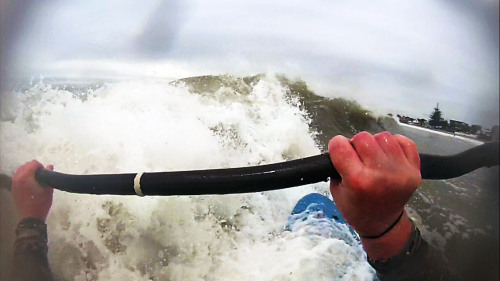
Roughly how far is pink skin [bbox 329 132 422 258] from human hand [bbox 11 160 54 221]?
1.11 ft

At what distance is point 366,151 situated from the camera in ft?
1.69

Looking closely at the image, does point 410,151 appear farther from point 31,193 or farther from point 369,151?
point 31,193

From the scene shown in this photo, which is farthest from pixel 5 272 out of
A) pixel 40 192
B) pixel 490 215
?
pixel 490 215

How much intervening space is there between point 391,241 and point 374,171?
0.30 feet

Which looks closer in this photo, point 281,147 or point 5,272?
point 281,147

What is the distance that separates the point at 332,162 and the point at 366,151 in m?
0.03

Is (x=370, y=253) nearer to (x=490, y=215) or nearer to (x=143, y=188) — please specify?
(x=490, y=215)

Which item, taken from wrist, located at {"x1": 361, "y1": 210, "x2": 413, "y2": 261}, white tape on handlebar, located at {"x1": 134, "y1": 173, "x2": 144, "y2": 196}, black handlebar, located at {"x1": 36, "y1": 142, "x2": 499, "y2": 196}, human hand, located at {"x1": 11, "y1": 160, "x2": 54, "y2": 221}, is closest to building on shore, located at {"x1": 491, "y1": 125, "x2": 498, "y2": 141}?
black handlebar, located at {"x1": 36, "y1": 142, "x2": 499, "y2": 196}

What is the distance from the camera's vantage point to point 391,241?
56 cm

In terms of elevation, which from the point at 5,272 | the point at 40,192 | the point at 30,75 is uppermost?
the point at 30,75

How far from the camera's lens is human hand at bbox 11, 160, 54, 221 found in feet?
2.10

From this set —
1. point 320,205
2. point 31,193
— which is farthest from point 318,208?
point 31,193

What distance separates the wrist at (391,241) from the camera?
1.81ft

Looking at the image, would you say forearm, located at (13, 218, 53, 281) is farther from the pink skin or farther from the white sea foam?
the pink skin
